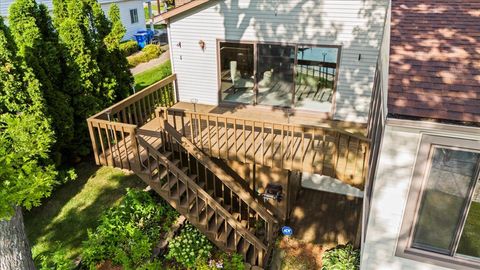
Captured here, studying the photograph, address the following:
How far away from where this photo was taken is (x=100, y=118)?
689 centimetres

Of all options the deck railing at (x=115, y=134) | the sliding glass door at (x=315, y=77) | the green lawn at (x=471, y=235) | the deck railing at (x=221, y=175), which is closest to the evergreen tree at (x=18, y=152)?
the deck railing at (x=115, y=134)

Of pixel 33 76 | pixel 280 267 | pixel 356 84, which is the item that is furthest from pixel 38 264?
pixel 356 84

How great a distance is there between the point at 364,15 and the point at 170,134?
496 cm

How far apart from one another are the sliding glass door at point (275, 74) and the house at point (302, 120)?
29mm

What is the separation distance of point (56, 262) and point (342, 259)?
16.5 ft

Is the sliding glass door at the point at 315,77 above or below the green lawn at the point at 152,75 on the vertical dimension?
above

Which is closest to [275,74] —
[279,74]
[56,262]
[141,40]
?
[279,74]

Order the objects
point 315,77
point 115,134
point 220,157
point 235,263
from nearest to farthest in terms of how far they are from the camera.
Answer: point 235,263
point 115,134
point 220,157
point 315,77

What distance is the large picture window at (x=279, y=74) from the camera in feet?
28.5

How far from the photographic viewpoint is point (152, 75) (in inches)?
632

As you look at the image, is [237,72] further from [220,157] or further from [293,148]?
[293,148]

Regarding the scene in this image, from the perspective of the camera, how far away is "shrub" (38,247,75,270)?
240 inches

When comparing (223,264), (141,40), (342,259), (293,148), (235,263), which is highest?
(293,148)

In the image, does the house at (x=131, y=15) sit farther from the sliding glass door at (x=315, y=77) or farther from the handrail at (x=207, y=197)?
the handrail at (x=207, y=197)
